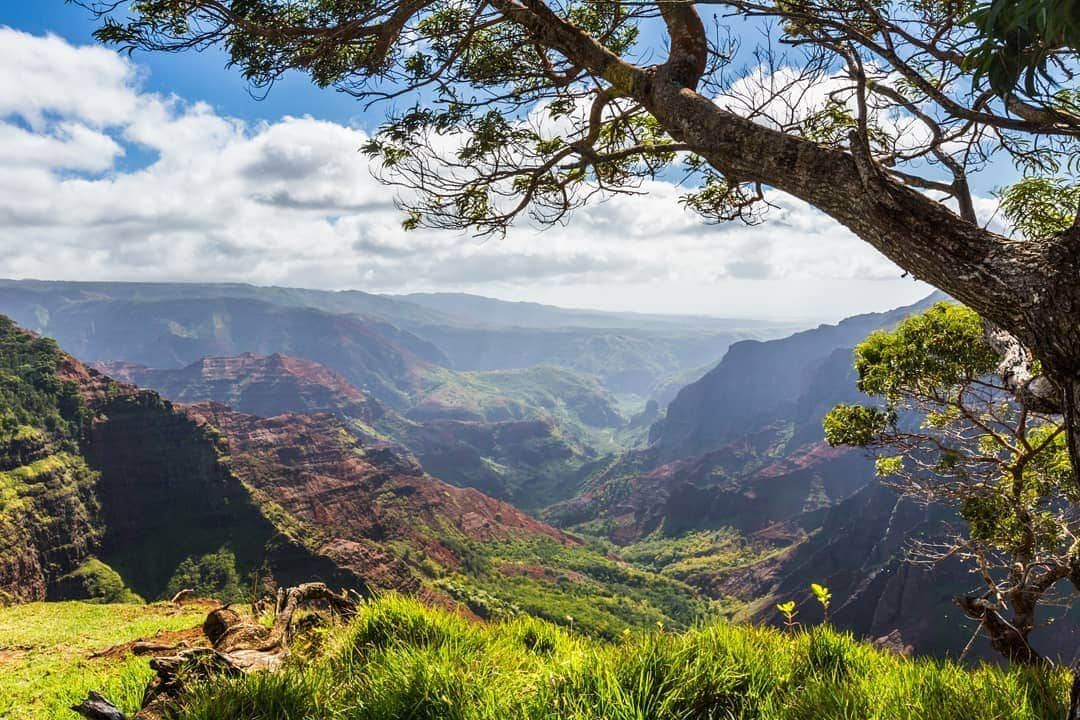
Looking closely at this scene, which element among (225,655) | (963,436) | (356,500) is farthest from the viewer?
(356,500)

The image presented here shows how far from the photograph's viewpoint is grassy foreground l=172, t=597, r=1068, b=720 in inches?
109

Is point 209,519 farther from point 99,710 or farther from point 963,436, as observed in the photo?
point 963,436

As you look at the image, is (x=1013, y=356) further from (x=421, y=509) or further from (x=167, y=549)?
(x=421, y=509)

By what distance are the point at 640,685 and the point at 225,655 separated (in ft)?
9.14

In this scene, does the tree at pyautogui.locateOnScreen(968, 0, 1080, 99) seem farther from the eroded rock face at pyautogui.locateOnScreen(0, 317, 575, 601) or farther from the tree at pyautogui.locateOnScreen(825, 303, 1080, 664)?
the eroded rock face at pyautogui.locateOnScreen(0, 317, 575, 601)

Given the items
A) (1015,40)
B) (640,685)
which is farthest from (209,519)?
(1015,40)

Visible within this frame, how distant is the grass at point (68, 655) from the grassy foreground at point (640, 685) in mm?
1429

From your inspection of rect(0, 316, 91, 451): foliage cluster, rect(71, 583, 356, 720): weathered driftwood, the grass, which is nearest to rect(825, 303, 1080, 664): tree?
rect(71, 583, 356, 720): weathered driftwood

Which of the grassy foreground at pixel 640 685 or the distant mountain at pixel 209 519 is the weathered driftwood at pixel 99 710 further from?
the distant mountain at pixel 209 519

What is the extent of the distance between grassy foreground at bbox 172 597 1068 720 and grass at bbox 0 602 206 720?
1.43 metres

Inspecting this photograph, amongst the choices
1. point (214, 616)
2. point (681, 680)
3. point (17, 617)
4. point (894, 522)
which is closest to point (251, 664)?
point (214, 616)

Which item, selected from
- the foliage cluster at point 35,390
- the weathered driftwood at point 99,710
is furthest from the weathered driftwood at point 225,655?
the foliage cluster at point 35,390

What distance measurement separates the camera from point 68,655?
24.3ft

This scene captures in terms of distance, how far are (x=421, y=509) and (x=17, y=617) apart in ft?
329
